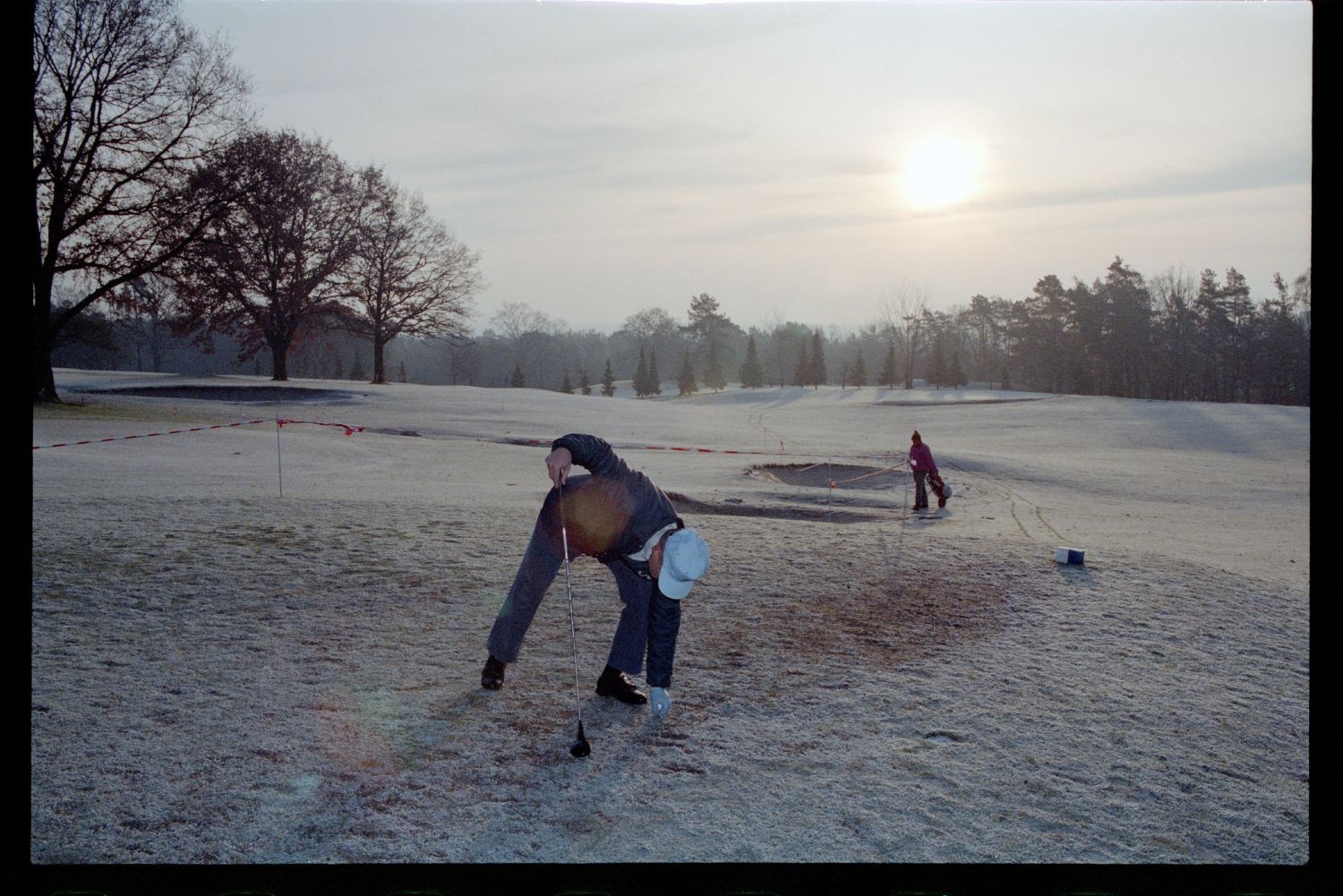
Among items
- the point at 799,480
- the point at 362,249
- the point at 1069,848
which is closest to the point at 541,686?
the point at 1069,848

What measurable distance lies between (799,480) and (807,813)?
14.4 m

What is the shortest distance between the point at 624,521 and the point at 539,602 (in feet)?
2.18

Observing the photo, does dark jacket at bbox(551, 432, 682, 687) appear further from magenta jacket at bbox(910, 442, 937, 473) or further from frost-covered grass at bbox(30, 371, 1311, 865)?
magenta jacket at bbox(910, 442, 937, 473)

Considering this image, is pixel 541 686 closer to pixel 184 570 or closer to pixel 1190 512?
pixel 184 570

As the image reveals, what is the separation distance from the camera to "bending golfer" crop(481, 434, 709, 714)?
3.91m

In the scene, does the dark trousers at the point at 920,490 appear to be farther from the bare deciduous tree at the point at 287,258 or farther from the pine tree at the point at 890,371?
the pine tree at the point at 890,371

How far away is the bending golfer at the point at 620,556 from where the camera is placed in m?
3.91

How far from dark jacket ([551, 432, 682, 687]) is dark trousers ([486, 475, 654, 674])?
13 centimetres

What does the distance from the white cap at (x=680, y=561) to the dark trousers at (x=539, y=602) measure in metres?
0.31

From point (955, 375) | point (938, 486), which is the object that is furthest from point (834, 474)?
point (955, 375)

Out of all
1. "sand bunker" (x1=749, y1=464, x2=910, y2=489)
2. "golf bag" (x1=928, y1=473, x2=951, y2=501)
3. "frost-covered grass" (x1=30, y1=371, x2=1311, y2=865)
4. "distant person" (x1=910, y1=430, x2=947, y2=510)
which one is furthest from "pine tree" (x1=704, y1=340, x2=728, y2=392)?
"frost-covered grass" (x1=30, y1=371, x2=1311, y2=865)

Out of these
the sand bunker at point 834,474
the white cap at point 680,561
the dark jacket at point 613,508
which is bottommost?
the sand bunker at point 834,474

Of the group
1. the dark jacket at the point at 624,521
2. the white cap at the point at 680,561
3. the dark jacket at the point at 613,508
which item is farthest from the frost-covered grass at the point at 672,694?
the dark jacket at the point at 613,508

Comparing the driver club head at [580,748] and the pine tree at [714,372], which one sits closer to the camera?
the driver club head at [580,748]
